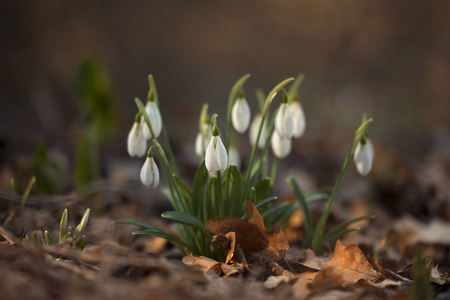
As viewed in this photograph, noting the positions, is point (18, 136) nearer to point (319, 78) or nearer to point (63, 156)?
point (63, 156)

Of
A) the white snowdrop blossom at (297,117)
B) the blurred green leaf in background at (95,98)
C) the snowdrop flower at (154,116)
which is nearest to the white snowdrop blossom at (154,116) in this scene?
the snowdrop flower at (154,116)

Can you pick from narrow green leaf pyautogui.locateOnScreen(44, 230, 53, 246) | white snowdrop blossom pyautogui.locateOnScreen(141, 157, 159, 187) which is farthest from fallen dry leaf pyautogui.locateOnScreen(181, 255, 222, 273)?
narrow green leaf pyautogui.locateOnScreen(44, 230, 53, 246)

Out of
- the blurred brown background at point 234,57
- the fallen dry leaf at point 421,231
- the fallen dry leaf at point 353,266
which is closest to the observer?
the fallen dry leaf at point 353,266

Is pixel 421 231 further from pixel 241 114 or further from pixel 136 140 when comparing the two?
pixel 136 140

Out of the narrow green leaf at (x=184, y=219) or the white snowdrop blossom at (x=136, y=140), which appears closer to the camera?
the narrow green leaf at (x=184, y=219)

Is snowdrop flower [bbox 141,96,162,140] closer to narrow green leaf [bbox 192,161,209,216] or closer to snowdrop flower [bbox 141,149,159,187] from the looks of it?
snowdrop flower [bbox 141,149,159,187]

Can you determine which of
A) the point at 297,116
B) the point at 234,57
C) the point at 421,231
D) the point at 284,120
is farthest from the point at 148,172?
the point at 234,57

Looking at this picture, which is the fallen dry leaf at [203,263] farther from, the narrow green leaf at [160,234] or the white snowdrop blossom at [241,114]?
the white snowdrop blossom at [241,114]

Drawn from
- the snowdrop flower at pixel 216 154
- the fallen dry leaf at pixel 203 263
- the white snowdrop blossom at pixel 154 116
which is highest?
the white snowdrop blossom at pixel 154 116
